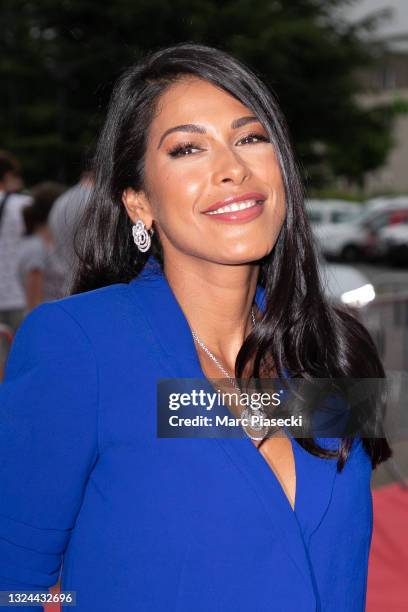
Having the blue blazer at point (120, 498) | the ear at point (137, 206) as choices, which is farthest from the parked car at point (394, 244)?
the blue blazer at point (120, 498)

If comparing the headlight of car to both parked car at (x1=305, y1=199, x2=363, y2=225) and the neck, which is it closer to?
the neck

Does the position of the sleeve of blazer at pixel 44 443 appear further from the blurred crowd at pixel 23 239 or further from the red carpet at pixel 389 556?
the blurred crowd at pixel 23 239

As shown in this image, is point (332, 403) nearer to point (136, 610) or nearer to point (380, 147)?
point (136, 610)

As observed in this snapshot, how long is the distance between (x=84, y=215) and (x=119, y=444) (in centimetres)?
74

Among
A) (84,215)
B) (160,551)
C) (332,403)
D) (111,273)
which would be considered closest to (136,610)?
(160,551)

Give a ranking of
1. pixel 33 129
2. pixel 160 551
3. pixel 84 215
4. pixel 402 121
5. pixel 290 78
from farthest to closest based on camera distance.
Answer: pixel 402 121, pixel 33 129, pixel 290 78, pixel 84 215, pixel 160 551

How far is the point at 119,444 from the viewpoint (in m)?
1.59

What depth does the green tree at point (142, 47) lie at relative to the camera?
812 inches

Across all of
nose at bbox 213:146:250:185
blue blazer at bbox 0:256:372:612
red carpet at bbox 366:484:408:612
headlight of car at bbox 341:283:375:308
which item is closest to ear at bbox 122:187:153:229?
nose at bbox 213:146:250:185

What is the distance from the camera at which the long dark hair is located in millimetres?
1936

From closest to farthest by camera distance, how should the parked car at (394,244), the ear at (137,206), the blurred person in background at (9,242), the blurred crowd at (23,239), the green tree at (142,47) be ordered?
the ear at (137,206), the blurred crowd at (23,239), the blurred person in background at (9,242), the green tree at (142,47), the parked car at (394,244)

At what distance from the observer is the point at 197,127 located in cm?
184

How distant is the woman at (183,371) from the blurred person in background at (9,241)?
182 inches

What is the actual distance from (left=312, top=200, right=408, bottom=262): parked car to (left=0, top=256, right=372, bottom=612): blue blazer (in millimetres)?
20612
